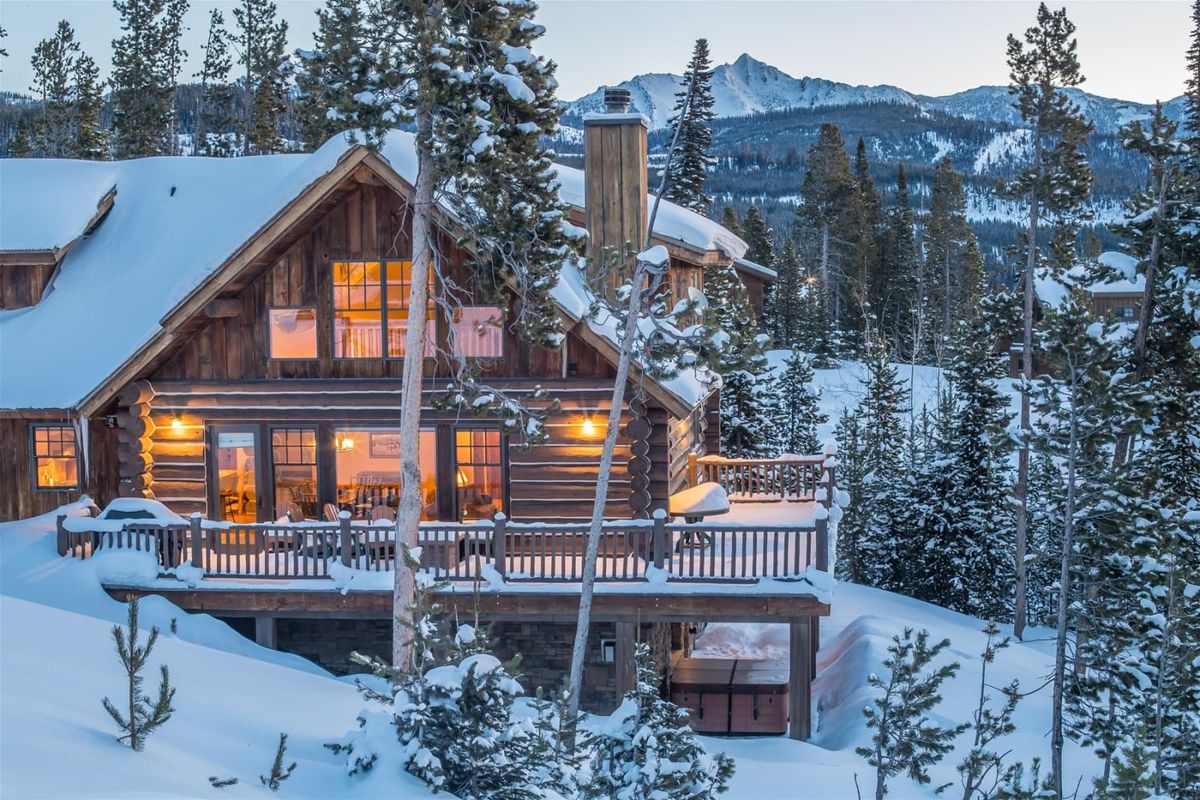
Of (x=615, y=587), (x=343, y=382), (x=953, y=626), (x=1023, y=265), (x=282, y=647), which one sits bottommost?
(x=953, y=626)

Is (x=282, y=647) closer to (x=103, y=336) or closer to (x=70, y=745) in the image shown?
(x=103, y=336)

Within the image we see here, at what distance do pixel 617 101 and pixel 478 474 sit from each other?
711 cm

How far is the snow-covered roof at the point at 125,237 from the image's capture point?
1995cm

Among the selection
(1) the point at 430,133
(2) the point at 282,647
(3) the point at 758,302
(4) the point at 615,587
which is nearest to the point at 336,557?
(2) the point at 282,647

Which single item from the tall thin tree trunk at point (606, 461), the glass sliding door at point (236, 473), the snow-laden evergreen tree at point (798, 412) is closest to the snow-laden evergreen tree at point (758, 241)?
the snow-laden evergreen tree at point (798, 412)

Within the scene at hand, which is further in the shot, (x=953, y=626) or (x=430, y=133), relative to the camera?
(x=953, y=626)

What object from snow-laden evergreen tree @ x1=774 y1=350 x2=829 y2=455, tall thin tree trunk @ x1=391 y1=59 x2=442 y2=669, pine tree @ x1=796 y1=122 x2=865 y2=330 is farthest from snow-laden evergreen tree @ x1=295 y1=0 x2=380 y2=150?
pine tree @ x1=796 y1=122 x2=865 y2=330

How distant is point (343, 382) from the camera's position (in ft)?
66.0

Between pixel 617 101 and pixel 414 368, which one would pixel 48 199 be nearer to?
pixel 617 101

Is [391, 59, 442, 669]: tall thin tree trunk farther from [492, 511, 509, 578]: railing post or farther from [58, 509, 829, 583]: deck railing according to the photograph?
[492, 511, 509, 578]: railing post

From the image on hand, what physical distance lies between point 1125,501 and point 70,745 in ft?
57.0

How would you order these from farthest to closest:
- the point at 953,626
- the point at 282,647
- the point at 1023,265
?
the point at 1023,265 < the point at 953,626 < the point at 282,647

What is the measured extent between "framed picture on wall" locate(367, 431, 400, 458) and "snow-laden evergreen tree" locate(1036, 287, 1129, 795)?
11142mm

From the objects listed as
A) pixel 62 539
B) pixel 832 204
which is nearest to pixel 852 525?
pixel 62 539
